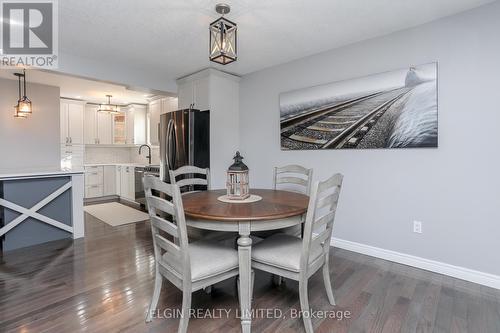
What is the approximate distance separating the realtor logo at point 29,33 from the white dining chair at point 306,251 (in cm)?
258

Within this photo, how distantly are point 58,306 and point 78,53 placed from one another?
2815mm

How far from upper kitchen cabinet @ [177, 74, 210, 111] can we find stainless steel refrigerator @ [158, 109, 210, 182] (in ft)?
0.73

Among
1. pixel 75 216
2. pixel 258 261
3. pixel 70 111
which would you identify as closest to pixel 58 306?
pixel 258 261

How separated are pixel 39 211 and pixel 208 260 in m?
2.81

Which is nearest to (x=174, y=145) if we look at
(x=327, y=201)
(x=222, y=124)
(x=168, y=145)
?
(x=168, y=145)

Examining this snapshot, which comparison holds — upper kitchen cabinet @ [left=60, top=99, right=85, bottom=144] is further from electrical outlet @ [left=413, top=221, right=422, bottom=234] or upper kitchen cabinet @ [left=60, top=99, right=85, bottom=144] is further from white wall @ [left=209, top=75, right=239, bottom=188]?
electrical outlet @ [left=413, top=221, right=422, bottom=234]

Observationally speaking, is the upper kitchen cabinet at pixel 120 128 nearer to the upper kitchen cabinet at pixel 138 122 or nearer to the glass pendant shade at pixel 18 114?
the upper kitchen cabinet at pixel 138 122

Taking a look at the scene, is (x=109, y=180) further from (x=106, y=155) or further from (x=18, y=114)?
(x=18, y=114)

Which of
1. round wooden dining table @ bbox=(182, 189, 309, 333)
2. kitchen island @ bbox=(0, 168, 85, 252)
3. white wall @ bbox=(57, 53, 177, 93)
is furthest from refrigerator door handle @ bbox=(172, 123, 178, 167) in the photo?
round wooden dining table @ bbox=(182, 189, 309, 333)

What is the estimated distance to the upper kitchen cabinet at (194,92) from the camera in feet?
12.8

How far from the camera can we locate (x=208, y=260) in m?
1.62

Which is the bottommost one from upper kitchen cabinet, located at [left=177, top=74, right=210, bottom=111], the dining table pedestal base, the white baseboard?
the white baseboard

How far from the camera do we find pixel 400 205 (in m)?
2.66

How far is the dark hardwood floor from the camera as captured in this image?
1.68 m
